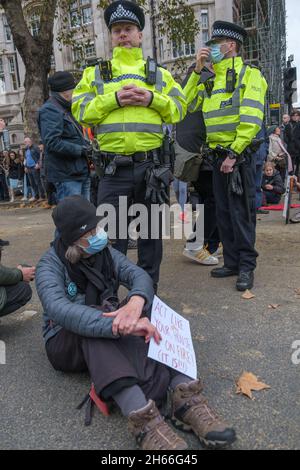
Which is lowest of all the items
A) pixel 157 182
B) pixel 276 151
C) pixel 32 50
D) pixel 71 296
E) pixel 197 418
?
pixel 197 418

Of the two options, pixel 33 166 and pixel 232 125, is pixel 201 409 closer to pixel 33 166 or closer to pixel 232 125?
pixel 232 125

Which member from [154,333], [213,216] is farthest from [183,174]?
[154,333]

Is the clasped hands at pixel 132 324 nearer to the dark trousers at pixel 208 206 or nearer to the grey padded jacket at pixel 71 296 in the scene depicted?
the grey padded jacket at pixel 71 296

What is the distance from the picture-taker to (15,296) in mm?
3137

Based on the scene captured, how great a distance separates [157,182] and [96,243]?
0.99 metres

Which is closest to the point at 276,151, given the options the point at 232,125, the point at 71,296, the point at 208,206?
the point at 208,206

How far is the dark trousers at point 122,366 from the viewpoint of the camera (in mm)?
2033

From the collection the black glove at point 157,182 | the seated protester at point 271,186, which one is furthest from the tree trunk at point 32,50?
the black glove at point 157,182

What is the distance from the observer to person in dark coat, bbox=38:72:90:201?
4.63 m

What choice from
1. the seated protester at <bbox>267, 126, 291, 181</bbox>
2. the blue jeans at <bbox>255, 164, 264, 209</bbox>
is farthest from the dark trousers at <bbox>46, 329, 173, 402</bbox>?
the seated protester at <bbox>267, 126, 291, 181</bbox>

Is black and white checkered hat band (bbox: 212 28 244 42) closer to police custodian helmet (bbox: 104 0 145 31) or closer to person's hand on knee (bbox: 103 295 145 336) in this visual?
police custodian helmet (bbox: 104 0 145 31)

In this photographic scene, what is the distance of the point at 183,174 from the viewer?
454 cm
